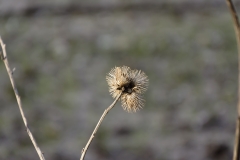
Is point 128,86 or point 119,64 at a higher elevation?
point 119,64

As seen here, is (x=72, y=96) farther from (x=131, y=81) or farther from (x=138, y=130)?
(x=131, y=81)

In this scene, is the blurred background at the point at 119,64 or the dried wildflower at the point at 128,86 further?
the blurred background at the point at 119,64

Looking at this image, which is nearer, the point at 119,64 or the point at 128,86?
the point at 128,86

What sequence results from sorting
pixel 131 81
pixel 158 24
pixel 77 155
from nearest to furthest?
pixel 131 81, pixel 77 155, pixel 158 24

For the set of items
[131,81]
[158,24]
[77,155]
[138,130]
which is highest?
[158,24]

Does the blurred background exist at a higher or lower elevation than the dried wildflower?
higher

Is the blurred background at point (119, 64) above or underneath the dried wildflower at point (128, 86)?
above

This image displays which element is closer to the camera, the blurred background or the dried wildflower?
the dried wildflower

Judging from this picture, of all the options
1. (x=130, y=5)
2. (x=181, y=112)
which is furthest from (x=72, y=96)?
(x=130, y=5)
